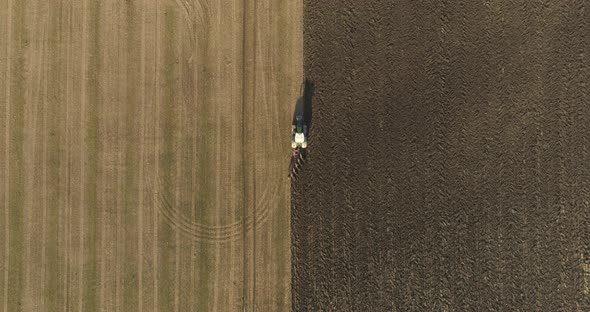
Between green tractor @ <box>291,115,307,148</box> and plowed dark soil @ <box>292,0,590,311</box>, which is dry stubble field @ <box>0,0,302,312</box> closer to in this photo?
green tractor @ <box>291,115,307,148</box>

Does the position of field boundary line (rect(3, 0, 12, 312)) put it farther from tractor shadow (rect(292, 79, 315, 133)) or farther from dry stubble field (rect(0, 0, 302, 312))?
tractor shadow (rect(292, 79, 315, 133))

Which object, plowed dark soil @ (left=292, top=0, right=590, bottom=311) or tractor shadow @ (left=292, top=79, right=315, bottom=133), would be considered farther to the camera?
tractor shadow @ (left=292, top=79, right=315, bottom=133)

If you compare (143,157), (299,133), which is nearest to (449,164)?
(299,133)

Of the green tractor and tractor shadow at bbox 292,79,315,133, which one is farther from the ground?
tractor shadow at bbox 292,79,315,133

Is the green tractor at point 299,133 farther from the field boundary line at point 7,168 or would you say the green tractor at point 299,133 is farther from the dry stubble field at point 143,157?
the field boundary line at point 7,168

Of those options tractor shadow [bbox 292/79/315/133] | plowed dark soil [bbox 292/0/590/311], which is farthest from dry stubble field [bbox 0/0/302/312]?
plowed dark soil [bbox 292/0/590/311]

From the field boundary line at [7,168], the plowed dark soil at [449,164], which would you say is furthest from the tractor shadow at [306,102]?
the field boundary line at [7,168]
